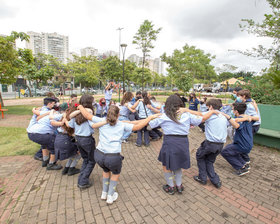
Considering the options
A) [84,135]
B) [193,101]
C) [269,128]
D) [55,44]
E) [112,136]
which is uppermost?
[55,44]

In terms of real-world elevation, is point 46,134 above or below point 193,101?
below

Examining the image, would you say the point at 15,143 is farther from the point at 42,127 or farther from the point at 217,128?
the point at 217,128

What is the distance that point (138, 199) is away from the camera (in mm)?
2842

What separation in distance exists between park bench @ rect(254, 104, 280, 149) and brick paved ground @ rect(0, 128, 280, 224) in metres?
1.92

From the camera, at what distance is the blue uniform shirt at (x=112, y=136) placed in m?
2.46

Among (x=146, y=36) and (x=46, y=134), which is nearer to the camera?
(x=46, y=134)

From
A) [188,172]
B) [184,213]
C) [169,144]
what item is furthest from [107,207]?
[188,172]

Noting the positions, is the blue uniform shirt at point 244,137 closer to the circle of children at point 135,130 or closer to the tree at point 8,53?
the circle of children at point 135,130

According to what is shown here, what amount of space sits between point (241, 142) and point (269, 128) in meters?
3.88

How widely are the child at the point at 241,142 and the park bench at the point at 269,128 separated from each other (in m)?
2.65

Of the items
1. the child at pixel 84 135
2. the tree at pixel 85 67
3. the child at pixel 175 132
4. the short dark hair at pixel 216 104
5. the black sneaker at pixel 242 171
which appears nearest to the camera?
the child at pixel 175 132

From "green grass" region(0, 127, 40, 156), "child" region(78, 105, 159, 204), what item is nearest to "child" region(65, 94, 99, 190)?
"child" region(78, 105, 159, 204)

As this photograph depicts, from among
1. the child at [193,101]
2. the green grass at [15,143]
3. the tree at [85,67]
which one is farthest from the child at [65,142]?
the tree at [85,67]

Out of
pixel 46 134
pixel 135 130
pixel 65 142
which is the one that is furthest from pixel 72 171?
pixel 135 130
